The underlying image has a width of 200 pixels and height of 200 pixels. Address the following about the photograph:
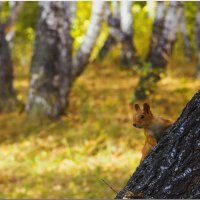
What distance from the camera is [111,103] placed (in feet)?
42.4

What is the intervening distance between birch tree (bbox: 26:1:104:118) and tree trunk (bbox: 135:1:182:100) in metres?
1.83

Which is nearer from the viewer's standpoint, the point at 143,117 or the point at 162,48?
the point at 143,117

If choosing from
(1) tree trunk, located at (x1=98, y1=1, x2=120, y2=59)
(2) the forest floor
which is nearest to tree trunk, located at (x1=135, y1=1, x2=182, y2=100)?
(2) the forest floor

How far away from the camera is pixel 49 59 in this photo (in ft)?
40.0

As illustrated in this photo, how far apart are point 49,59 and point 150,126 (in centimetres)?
846

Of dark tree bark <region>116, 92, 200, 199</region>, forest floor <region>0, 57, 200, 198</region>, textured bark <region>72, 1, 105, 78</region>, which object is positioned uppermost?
textured bark <region>72, 1, 105, 78</region>

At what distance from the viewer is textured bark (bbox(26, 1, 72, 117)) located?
39.9 feet

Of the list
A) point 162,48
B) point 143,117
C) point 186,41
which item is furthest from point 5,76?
point 186,41

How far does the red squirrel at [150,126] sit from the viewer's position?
3.70m

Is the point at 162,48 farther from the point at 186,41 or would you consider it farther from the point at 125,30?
the point at 186,41

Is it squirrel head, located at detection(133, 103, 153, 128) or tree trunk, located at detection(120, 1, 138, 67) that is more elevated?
tree trunk, located at detection(120, 1, 138, 67)

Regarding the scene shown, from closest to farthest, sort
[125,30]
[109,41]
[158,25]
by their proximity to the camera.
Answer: [158,25]
[125,30]
[109,41]

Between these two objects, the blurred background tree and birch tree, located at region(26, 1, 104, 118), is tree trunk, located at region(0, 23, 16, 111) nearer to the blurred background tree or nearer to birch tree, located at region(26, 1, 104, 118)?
the blurred background tree

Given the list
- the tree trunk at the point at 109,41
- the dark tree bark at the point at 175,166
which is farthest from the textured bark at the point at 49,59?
the dark tree bark at the point at 175,166
